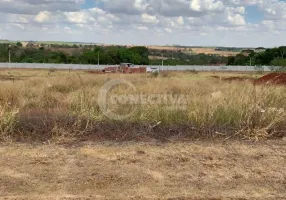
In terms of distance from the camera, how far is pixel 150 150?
5391 millimetres

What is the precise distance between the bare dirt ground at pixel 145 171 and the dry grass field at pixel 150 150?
0.01 meters

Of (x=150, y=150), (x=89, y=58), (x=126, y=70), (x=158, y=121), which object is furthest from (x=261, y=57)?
(x=150, y=150)

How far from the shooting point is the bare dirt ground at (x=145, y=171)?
3955mm

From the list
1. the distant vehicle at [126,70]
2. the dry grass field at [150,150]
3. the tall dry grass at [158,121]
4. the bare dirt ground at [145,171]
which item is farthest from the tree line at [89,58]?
the bare dirt ground at [145,171]

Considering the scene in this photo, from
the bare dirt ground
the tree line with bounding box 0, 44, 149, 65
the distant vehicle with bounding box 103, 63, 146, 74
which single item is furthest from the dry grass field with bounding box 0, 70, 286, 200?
the tree line with bounding box 0, 44, 149, 65

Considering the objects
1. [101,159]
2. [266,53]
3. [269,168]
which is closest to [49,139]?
[101,159]

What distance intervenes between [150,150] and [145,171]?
815mm

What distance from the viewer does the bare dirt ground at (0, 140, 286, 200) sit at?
3.96 m

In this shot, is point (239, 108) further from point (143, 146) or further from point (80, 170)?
point (80, 170)

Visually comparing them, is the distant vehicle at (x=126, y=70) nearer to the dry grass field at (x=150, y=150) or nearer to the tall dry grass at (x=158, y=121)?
the tall dry grass at (x=158, y=121)

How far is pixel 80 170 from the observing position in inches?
180

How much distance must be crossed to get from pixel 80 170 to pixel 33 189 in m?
0.72

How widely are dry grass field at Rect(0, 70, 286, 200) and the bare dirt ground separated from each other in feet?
0.04

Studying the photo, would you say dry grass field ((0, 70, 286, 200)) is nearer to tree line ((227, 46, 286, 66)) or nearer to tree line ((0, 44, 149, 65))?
tree line ((227, 46, 286, 66))
